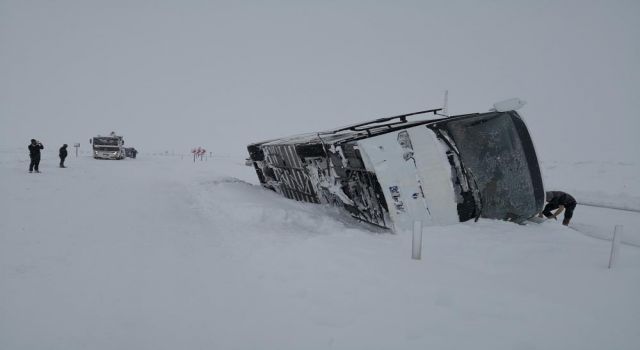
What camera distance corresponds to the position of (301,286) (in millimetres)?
3895

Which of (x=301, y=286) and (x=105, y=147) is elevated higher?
(x=105, y=147)

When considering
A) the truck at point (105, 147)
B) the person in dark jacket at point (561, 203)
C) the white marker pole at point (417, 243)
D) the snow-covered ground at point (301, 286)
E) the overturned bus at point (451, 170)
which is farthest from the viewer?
the truck at point (105, 147)

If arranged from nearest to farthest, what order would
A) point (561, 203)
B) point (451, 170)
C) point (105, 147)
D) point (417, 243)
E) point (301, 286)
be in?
point (301, 286) → point (417, 243) → point (451, 170) → point (561, 203) → point (105, 147)

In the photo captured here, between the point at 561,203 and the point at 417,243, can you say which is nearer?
the point at 417,243

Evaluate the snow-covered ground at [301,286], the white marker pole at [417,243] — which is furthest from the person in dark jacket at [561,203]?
the white marker pole at [417,243]

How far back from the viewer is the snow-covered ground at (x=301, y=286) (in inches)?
115

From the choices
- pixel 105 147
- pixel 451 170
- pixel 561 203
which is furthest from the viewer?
pixel 105 147

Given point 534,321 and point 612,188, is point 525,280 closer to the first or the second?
point 534,321

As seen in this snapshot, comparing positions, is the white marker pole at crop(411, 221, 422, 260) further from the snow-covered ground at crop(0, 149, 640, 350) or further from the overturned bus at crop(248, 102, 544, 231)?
the overturned bus at crop(248, 102, 544, 231)

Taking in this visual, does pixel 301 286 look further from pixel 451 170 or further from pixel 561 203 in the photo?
pixel 561 203

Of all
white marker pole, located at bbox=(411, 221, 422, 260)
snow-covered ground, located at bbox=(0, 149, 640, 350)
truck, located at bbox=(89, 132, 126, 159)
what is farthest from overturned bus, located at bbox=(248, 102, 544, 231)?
truck, located at bbox=(89, 132, 126, 159)

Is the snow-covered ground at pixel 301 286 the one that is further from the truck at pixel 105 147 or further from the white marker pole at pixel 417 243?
the truck at pixel 105 147

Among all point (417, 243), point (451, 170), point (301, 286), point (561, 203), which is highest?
point (451, 170)

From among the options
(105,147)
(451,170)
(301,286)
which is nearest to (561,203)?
(451,170)
